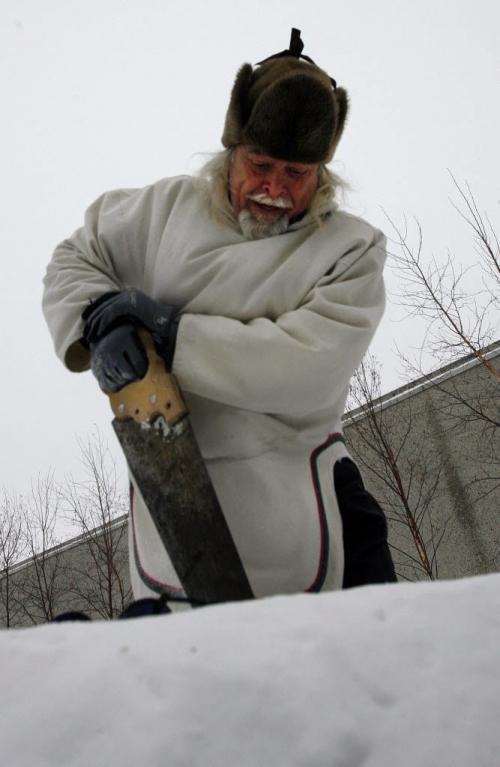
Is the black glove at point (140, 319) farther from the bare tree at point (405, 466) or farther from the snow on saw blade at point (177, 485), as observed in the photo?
the bare tree at point (405, 466)

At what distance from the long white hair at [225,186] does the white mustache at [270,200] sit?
85 mm

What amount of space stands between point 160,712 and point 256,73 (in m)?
1.54

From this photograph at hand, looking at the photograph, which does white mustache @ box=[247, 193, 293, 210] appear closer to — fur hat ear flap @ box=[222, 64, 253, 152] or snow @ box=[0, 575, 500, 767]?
fur hat ear flap @ box=[222, 64, 253, 152]

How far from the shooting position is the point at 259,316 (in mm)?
1366

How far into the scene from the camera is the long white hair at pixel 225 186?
152 centimetres

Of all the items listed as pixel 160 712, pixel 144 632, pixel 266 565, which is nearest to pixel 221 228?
pixel 266 565

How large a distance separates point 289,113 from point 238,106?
20 centimetres

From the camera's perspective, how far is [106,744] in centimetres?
40

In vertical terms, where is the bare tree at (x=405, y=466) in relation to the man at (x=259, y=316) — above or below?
below

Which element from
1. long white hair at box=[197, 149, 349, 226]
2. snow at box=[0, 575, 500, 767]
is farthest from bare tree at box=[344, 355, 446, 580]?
snow at box=[0, 575, 500, 767]

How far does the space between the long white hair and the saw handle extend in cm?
46

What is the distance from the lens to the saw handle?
4.08ft

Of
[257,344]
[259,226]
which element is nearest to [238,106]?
[259,226]

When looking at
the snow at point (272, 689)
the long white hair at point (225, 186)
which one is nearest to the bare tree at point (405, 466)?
the long white hair at point (225, 186)
